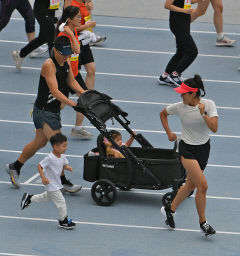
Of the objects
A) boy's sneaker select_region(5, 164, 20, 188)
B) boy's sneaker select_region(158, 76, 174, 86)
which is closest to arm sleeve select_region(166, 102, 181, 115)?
boy's sneaker select_region(5, 164, 20, 188)

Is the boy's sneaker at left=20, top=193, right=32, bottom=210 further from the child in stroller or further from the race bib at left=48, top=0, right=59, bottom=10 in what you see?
the race bib at left=48, top=0, right=59, bottom=10

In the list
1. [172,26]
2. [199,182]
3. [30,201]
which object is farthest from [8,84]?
[199,182]

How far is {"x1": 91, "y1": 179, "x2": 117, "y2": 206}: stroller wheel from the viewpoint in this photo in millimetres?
10677

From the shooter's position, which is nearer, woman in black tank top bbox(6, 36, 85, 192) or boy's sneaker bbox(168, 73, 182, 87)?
woman in black tank top bbox(6, 36, 85, 192)

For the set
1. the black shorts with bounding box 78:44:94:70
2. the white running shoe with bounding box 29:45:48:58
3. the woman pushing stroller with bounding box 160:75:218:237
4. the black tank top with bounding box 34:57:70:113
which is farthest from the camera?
the white running shoe with bounding box 29:45:48:58

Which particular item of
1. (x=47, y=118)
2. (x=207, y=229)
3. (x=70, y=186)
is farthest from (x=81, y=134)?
(x=207, y=229)

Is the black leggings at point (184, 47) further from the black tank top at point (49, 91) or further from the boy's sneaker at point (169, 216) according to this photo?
the boy's sneaker at point (169, 216)

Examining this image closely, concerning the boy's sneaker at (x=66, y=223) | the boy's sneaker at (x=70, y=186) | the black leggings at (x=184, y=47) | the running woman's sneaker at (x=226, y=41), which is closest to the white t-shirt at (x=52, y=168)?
the boy's sneaker at (x=66, y=223)

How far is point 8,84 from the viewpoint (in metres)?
15.8

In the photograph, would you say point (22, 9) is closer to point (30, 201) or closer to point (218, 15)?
point (218, 15)

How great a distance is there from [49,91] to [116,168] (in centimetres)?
130

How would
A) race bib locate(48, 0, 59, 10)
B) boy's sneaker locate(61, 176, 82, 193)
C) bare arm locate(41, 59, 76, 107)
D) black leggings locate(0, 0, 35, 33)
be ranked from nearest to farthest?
bare arm locate(41, 59, 76, 107) → boy's sneaker locate(61, 176, 82, 193) → race bib locate(48, 0, 59, 10) → black leggings locate(0, 0, 35, 33)

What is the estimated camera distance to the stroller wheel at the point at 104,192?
1068 cm

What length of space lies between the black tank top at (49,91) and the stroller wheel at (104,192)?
110 cm
